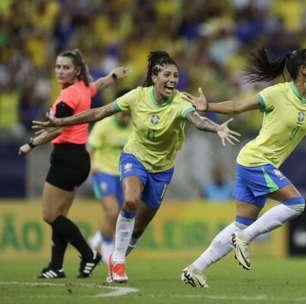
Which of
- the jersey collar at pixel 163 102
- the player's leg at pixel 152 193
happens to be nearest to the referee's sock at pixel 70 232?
the player's leg at pixel 152 193

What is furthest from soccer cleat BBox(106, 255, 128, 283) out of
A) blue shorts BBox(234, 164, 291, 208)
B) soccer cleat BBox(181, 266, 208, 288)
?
blue shorts BBox(234, 164, 291, 208)

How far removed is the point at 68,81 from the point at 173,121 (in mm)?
1706

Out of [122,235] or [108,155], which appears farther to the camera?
[108,155]

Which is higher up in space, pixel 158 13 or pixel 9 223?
pixel 158 13

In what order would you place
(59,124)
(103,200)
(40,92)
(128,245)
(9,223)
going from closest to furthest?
(59,124)
(128,245)
(103,200)
(9,223)
(40,92)

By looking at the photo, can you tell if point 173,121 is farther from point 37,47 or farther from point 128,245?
point 37,47

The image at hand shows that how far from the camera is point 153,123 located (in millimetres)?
9836

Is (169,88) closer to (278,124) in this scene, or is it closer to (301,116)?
(278,124)

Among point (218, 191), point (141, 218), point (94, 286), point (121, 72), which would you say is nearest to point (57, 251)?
point (141, 218)

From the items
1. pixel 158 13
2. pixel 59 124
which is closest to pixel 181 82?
pixel 158 13

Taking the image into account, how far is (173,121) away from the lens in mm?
9805

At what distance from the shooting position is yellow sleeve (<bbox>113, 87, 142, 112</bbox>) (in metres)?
9.76

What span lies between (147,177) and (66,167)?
1162 mm

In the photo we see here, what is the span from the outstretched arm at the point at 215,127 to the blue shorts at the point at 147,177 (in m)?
0.81
